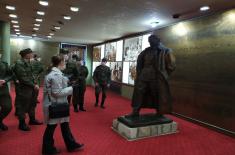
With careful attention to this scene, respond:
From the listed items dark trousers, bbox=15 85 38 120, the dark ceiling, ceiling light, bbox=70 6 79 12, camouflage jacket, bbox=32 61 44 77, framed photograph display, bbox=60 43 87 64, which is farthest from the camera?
framed photograph display, bbox=60 43 87 64

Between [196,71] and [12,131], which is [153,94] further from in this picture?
[12,131]

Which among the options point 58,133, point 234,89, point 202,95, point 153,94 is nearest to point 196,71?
point 202,95

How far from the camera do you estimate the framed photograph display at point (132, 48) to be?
7.91 metres

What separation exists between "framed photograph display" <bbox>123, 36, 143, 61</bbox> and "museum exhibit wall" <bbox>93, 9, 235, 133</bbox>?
5.23 ft

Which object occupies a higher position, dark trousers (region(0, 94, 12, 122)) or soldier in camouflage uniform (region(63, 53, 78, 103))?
soldier in camouflage uniform (region(63, 53, 78, 103))

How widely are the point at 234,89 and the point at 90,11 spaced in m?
3.77

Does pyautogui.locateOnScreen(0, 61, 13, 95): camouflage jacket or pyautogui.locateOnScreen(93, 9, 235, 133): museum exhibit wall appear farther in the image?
pyautogui.locateOnScreen(93, 9, 235, 133): museum exhibit wall

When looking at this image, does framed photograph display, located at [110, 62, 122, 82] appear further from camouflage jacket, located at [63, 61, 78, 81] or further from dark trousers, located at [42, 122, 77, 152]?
dark trousers, located at [42, 122, 77, 152]

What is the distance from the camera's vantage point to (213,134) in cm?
448

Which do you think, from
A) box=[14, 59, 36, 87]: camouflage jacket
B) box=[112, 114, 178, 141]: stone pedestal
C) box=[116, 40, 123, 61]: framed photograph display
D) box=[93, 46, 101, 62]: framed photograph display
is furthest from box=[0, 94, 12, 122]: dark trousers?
box=[93, 46, 101, 62]: framed photograph display

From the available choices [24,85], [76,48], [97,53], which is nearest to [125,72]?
[97,53]

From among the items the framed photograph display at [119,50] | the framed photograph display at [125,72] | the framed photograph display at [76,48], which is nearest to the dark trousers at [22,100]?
the framed photograph display at [125,72]

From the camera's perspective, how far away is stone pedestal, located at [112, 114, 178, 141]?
3938 mm

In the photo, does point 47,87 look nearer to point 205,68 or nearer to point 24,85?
point 24,85
